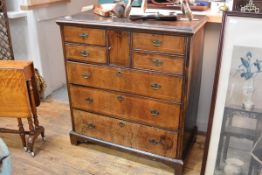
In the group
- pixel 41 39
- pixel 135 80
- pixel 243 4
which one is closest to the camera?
pixel 243 4

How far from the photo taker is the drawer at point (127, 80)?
5.55 ft

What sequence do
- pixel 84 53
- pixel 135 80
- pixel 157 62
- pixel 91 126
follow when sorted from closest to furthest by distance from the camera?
1. pixel 157 62
2. pixel 135 80
3. pixel 84 53
4. pixel 91 126

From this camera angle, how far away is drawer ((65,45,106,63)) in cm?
182

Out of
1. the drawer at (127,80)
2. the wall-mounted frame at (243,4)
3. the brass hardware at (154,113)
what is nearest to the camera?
the wall-mounted frame at (243,4)

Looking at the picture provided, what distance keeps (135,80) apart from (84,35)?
0.46 metres

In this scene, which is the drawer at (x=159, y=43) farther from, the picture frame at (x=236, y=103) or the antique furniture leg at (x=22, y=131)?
the antique furniture leg at (x=22, y=131)

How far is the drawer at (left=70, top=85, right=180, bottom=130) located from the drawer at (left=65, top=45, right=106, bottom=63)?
23cm

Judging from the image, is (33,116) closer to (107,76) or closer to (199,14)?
(107,76)

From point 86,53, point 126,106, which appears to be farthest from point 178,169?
point 86,53

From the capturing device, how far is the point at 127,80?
180 centimetres

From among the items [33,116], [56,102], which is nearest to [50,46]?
[56,102]

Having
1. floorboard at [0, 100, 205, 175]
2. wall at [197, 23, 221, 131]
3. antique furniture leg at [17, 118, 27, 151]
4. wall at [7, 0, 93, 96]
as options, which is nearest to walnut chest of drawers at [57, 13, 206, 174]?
floorboard at [0, 100, 205, 175]

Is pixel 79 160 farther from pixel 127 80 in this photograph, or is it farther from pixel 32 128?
pixel 127 80

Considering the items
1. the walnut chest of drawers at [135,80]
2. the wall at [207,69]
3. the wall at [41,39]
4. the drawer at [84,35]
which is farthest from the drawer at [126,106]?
the wall at [41,39]
